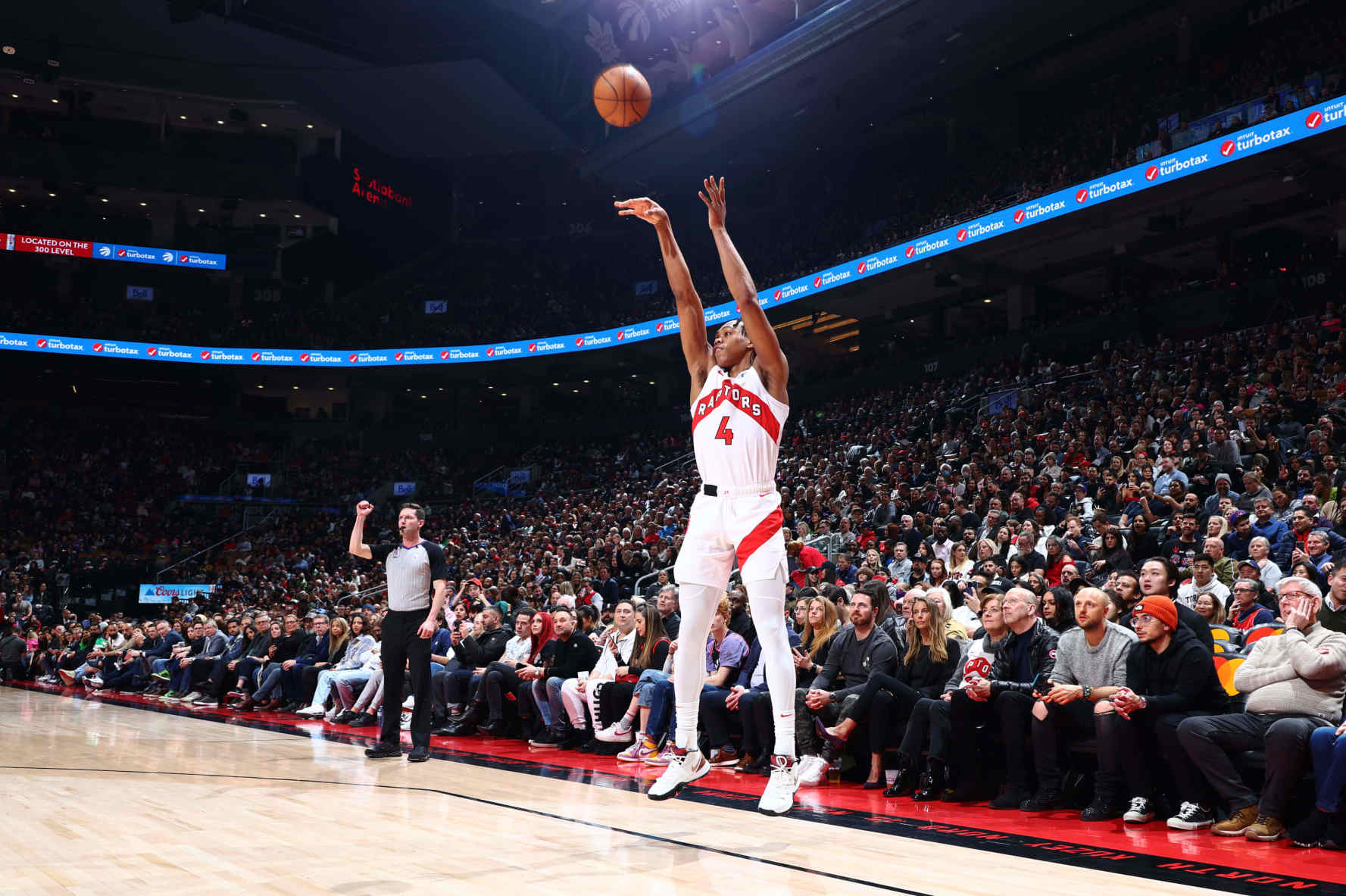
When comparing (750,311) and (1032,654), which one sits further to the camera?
(1032,654)

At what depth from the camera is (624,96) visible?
466 inches

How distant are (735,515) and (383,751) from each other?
12.2ft

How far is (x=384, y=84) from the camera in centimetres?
2981

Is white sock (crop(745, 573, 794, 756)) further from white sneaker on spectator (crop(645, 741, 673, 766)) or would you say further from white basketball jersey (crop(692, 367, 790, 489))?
white sneaker on spectator (crop(645, 741, 673, 766))

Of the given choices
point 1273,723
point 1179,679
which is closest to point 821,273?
point 1179,679

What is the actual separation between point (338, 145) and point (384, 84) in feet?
13.6

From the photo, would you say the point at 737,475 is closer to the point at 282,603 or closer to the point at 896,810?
the point at 896,810

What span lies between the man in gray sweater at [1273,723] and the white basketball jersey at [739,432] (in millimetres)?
2372

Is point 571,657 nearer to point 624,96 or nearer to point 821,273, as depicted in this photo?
point 624,96

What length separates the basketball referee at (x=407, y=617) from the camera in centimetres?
659

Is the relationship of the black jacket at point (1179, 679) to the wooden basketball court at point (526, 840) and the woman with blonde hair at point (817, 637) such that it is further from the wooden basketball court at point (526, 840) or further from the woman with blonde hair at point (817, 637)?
the woman with blonde hair at point (817, 637)

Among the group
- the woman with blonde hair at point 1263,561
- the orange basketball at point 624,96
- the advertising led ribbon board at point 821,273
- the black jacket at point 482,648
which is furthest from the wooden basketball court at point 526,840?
the advertising led ribbon board at point 821,273

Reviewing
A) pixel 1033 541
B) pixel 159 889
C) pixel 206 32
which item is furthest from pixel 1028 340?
pixel 206 32

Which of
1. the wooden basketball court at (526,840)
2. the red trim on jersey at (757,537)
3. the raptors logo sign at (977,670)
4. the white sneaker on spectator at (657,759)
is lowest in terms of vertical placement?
the white sneaker on spectator at (657,759)
